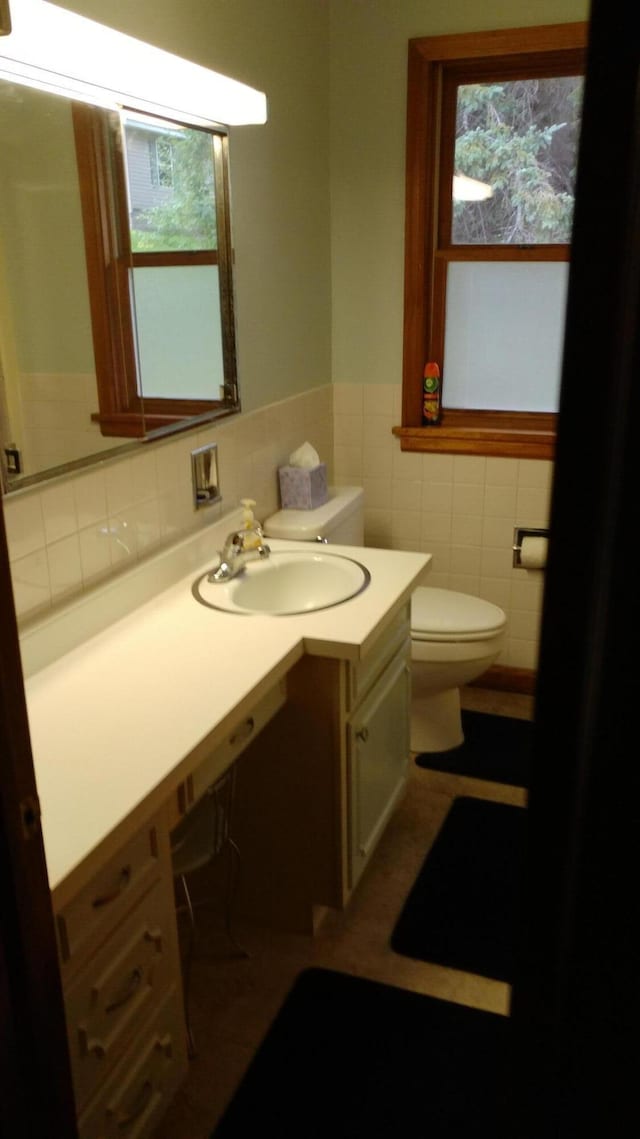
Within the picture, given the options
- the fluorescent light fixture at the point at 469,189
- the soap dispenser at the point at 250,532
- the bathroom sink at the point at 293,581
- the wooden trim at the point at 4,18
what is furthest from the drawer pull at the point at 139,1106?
the fluorescent light fixture at the point at 469,189

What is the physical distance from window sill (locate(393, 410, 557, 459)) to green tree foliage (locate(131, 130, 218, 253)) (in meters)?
1.09

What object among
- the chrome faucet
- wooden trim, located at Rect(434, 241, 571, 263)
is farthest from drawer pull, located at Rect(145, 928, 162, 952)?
wooden trim, located at Rect(434, 241, 571, 263)

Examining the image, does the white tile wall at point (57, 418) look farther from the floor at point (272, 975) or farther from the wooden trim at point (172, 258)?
the floor at point (272, 975)

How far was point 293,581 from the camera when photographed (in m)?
2.24

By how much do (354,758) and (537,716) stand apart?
1.53 m

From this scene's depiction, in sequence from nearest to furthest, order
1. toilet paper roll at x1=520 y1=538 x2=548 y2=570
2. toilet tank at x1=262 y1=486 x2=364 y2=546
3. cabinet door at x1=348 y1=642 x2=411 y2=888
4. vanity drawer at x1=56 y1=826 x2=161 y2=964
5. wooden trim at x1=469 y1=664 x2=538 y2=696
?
vanity drawer at x1=56 y1=826 x2=161 y2=964
cabinet door at x1=348 y1=642 x2=411 y2=888
toilet tank at x1=262 y1=486 x2=364 y2=546
toilet paper roll at x1=520 y1=538 x2=548 y2=570
wooden trim at x1=469 y1=664 x2=538 y2=696

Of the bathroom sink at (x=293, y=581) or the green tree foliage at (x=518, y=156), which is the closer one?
the bathroom sink at (x=293, y=581)

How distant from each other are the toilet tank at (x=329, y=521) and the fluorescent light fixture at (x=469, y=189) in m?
0.99

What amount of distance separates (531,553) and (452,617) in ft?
1.62

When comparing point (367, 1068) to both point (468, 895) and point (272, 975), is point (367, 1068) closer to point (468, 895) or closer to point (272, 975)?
point (272, 975)

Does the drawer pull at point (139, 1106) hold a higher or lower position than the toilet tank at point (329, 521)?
lower

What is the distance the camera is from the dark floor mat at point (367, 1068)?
1.63 m

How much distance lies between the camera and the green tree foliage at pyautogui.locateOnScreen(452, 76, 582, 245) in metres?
2.73

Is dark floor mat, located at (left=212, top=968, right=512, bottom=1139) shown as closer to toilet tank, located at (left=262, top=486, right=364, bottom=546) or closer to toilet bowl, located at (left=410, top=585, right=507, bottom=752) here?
toilet bowl, located at (left=410, top=585, right=507, bottom=752)
